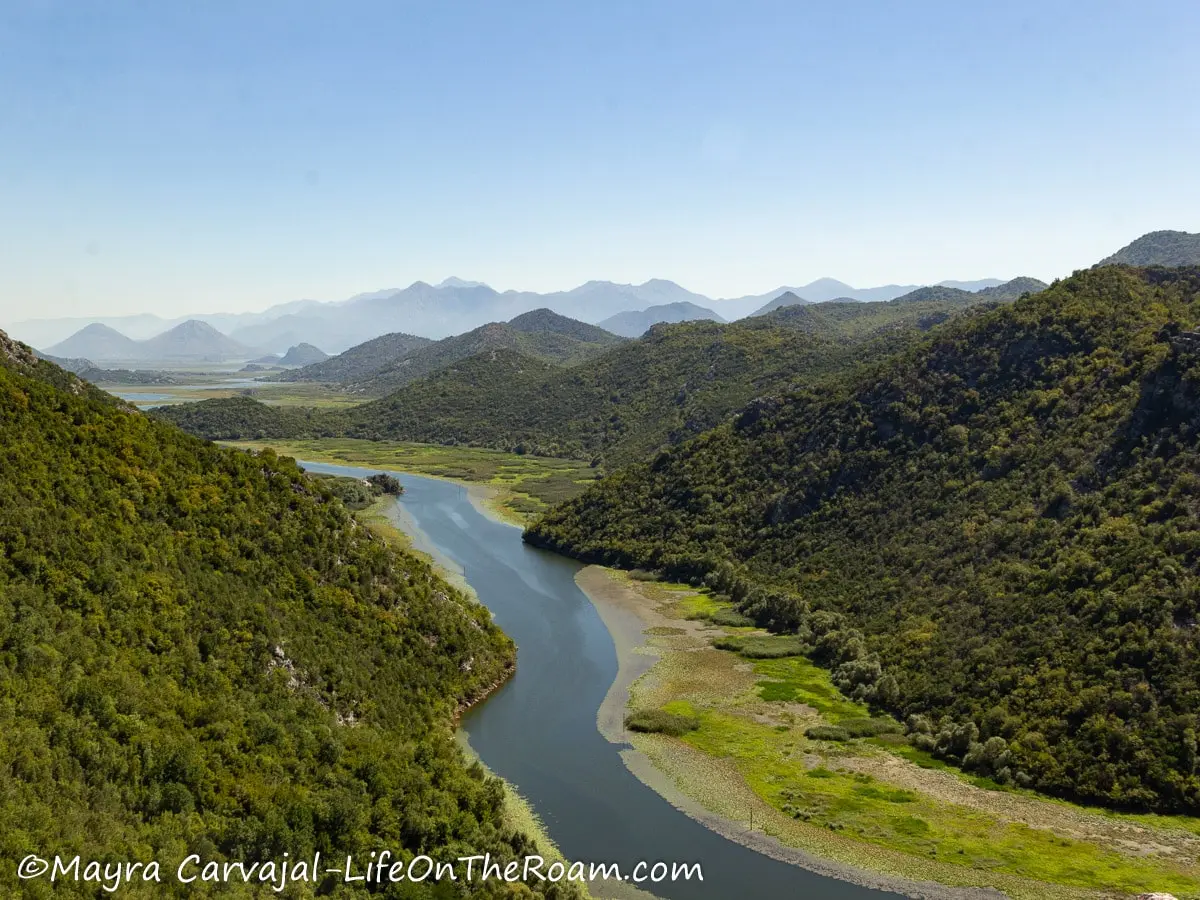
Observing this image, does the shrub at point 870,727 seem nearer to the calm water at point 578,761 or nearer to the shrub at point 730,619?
the calm water at point 578,761

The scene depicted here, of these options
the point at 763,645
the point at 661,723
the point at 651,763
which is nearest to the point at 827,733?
the point at 661,723

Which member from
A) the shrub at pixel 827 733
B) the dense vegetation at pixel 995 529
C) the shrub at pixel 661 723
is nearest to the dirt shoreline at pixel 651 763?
the shrub at pixel 661 723

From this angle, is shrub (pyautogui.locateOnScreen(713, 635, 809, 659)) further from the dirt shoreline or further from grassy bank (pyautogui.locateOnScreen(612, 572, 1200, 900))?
the dirt shoreline

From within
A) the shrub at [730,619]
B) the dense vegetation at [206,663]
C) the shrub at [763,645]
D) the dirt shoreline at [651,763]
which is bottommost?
the dirt shoreline at [651,763]

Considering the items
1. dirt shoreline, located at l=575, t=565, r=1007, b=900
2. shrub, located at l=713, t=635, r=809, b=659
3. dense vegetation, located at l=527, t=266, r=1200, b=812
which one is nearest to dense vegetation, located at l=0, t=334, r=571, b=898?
dirt shoreline, located at l=575, t=565, r=1007, b=900

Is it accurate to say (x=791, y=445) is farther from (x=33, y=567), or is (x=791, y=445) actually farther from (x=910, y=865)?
(x=33, y=567)

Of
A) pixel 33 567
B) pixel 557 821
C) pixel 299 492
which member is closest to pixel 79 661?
pixel 33 567

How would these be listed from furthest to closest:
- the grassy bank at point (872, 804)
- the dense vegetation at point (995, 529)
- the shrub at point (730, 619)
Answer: the shrub at point (730, 619)
the dense vegetation at point (995, 529)
the grassy bank at point (872, 804)

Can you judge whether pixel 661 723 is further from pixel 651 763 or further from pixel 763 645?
pixel 763 645
